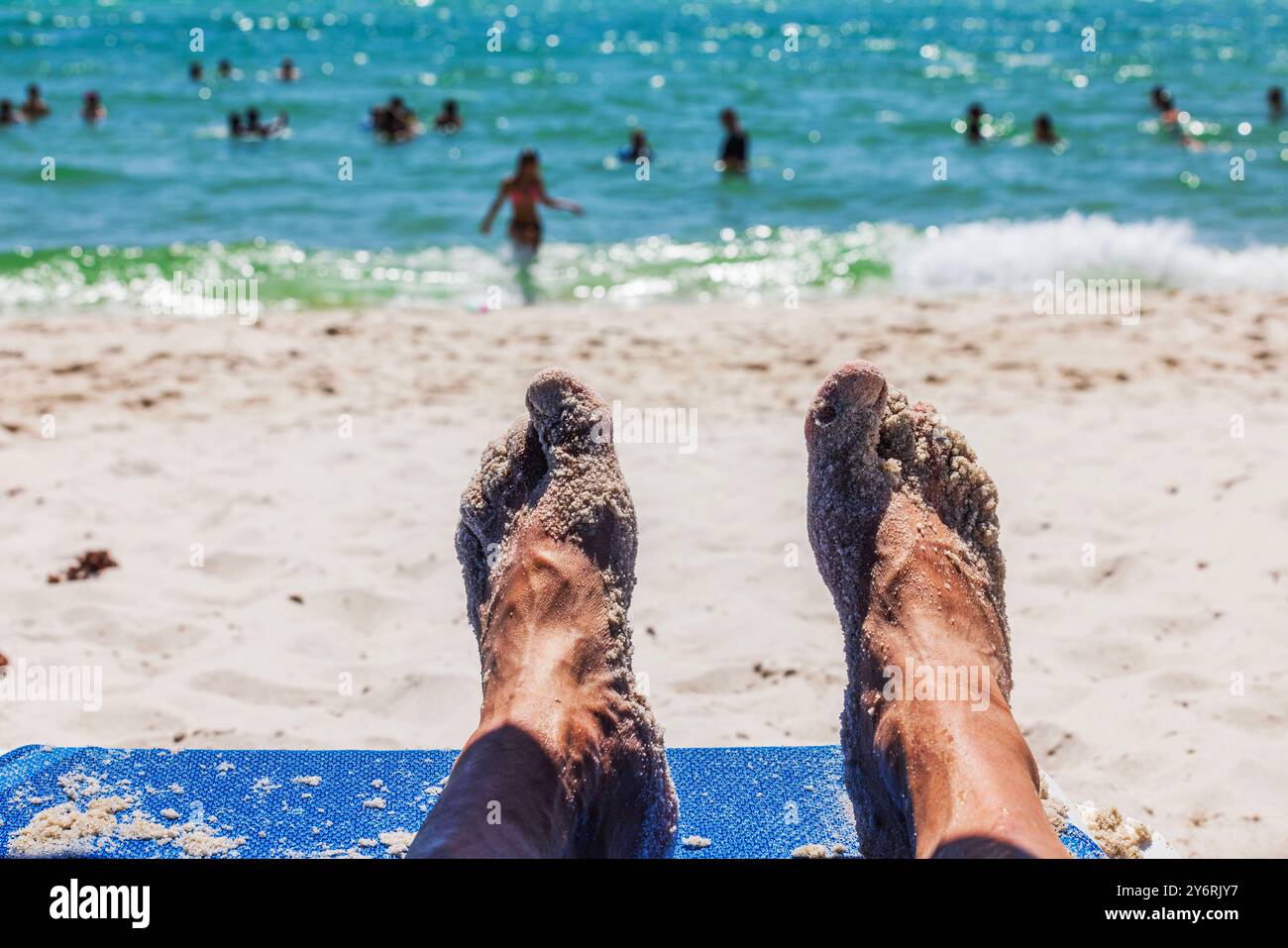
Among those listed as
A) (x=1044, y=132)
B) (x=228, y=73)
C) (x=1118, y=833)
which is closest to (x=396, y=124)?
(x=228, y=73)

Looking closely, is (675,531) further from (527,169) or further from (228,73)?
(228,73)

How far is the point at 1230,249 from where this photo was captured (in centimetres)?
925

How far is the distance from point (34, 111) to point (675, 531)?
13.8 meters

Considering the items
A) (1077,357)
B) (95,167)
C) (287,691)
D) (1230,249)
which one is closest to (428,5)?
(95,167)

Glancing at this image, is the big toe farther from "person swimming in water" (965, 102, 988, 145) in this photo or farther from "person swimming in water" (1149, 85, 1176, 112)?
"person swimming in water" (1149, 85, 1176, 112)

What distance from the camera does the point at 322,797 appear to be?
2648 mm

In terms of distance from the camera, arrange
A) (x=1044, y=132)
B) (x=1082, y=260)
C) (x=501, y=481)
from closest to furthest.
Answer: (x=501, y=481), (x=1082, y=260), (x=1044, y=132)

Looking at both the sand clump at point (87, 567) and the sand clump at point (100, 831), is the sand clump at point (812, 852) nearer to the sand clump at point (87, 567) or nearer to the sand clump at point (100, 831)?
the sand clump at point (100, 831)

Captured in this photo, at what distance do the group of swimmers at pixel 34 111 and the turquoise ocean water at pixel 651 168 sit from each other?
7.9 inches

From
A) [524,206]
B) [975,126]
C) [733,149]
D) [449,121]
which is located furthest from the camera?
[449,121]

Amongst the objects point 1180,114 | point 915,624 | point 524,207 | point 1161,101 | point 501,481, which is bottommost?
point 915,624

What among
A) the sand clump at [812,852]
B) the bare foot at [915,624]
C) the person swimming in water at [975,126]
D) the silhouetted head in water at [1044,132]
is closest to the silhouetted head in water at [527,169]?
the person swimming in water at [975,126]
